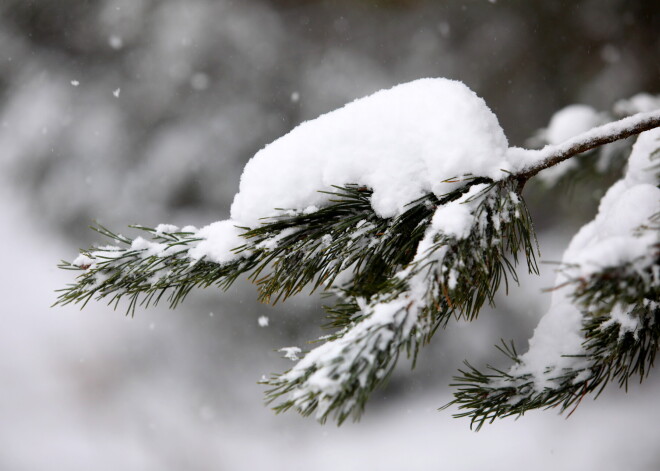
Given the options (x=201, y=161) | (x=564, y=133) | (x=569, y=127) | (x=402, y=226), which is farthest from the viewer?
(x=201, y=161)

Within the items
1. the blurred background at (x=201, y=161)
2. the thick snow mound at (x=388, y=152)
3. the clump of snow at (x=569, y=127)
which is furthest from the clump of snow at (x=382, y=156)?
the blurred background at (x=201, y=161)

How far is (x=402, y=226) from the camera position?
656mm

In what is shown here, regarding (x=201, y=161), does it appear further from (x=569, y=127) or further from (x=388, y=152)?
(x=388, y=152)

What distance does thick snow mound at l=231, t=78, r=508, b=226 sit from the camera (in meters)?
0.66

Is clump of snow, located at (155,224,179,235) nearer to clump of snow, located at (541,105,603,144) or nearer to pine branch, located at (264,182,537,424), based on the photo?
pine branch, located at (264,182,537,424)

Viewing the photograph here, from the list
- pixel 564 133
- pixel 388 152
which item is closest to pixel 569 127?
pixel 564 133

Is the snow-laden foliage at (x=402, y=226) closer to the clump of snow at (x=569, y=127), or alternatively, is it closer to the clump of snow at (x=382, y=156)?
the clump of snow at (x=382, y=156)

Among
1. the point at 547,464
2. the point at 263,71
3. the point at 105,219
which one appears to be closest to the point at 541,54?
the point at 263,71

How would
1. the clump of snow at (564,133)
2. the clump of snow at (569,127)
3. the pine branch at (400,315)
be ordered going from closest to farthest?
the pine branch at (400,315), the clump of snow at (564,133), the clump of snow at (569,127)

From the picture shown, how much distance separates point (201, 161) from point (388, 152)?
134 inches

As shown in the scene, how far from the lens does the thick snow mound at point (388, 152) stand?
0.66 m

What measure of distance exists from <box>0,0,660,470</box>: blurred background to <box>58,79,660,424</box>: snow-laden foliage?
296cm

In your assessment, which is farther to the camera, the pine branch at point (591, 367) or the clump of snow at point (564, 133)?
the clump of snow at point (564, 133)

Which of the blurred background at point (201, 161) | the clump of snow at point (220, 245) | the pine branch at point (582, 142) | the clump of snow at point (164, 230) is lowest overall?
the pine branch at point (582, 142)
